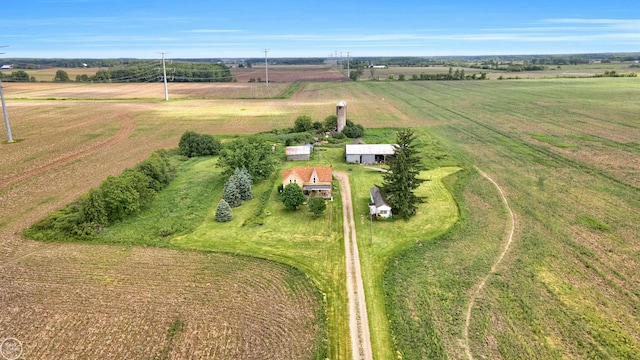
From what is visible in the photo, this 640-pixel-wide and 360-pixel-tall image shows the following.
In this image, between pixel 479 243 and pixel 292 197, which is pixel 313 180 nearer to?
pixel 292 197

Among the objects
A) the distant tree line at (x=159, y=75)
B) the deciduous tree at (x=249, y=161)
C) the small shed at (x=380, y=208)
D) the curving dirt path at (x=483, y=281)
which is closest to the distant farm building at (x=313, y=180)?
the small shed at (x=380, y=208)

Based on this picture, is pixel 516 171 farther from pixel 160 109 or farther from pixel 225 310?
pixel 160 109

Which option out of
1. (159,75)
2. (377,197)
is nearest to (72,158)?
(377,197)

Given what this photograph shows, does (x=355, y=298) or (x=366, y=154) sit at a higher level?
(x=366, y=154)

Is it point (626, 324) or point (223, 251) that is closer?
point (626, 324)

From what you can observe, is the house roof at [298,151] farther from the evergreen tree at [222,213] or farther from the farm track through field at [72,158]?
the farm track through field at [72,158]

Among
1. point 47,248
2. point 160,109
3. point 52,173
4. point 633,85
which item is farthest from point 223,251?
point 633,85
